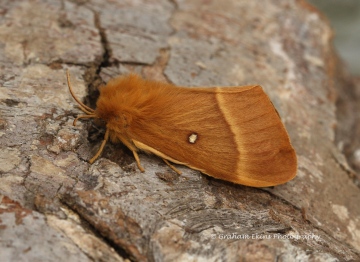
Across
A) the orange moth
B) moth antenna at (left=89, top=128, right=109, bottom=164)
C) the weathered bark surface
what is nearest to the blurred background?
the weathered bark surface

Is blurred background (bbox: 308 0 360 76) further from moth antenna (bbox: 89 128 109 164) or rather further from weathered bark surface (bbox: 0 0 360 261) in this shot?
moth antenna (bbox: 89 128 109 164)

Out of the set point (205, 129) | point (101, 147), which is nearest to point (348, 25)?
point (205, 129)

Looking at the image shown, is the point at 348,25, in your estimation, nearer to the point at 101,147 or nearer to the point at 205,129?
the point at 205,129

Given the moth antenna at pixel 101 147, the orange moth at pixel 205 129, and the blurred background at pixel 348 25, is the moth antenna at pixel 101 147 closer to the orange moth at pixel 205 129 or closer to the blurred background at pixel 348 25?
the orange moth at pixel 205 129

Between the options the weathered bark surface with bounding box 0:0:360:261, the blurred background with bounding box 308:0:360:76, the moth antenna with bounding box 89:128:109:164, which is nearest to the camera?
the weathered bark surface with bounding box 0:0:360:261

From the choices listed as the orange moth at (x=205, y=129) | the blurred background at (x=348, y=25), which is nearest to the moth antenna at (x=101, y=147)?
the orange moth at (x=205, y=129)

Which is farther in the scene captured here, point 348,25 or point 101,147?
point 348,25
